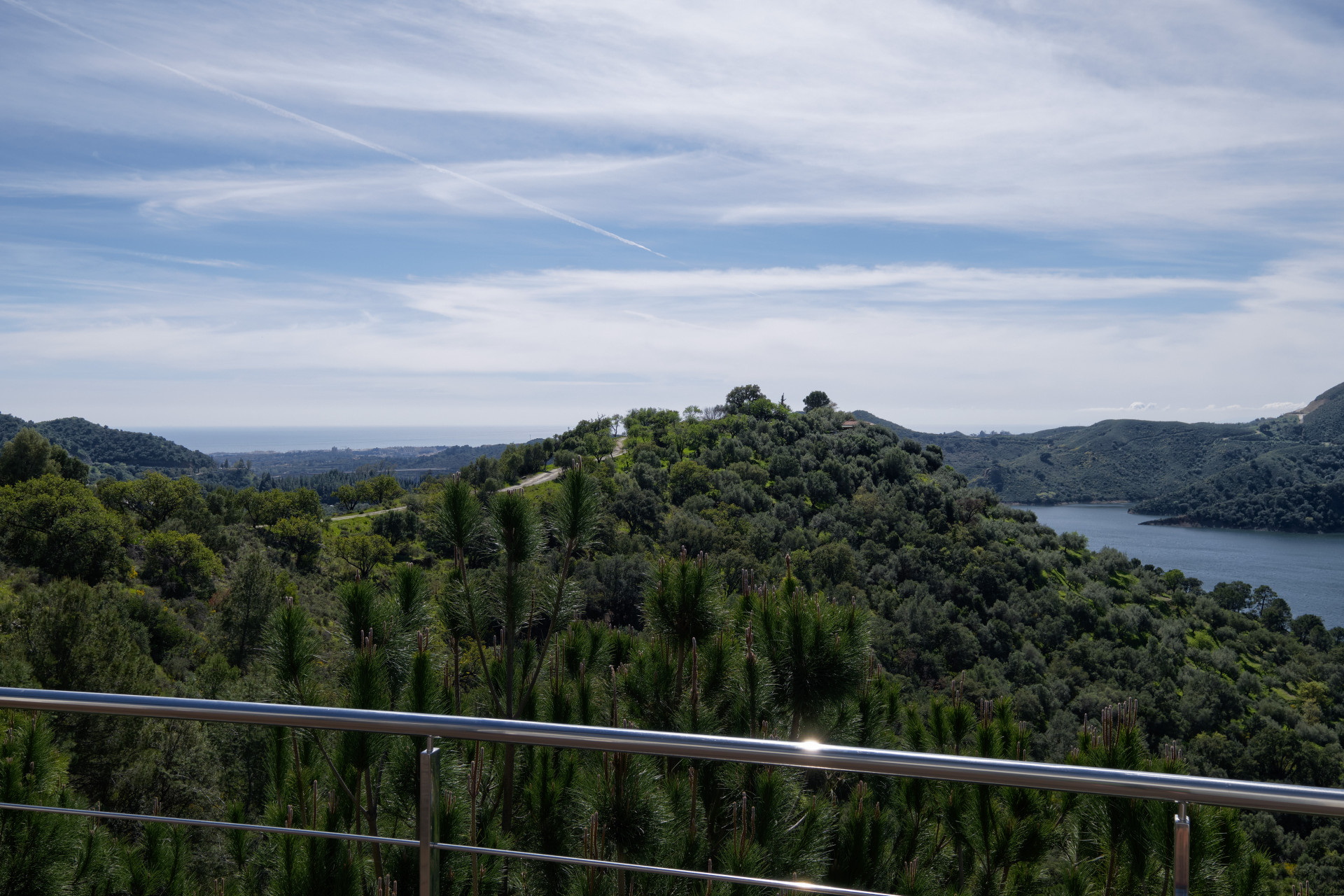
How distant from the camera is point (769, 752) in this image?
104cm

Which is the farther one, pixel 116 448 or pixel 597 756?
pixel 116 448

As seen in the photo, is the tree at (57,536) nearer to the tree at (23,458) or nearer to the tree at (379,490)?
the tree at (23,458)

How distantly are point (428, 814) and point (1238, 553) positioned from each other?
6966cm

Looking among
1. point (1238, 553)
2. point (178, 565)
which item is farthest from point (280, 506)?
point (1238, 553)

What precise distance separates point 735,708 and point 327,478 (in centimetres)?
8899

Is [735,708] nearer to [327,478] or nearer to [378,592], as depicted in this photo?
[378,592]

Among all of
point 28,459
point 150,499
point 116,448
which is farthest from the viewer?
point 116,448

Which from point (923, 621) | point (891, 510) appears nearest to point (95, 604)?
point (923, 621)

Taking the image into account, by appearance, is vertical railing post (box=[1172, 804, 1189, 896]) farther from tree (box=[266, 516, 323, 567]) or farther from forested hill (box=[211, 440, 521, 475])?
forested hill (box=[211, 440, 521, 475])

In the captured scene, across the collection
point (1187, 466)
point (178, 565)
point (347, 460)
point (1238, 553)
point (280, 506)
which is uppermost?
point (1187, 466)

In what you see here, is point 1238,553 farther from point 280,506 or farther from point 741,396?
point 280,506

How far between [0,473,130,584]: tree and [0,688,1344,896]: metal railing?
106 feet

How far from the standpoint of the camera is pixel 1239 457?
2717 inches

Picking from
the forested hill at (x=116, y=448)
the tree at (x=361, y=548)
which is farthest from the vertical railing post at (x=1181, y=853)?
the forested hill at (x=116, y=448)
